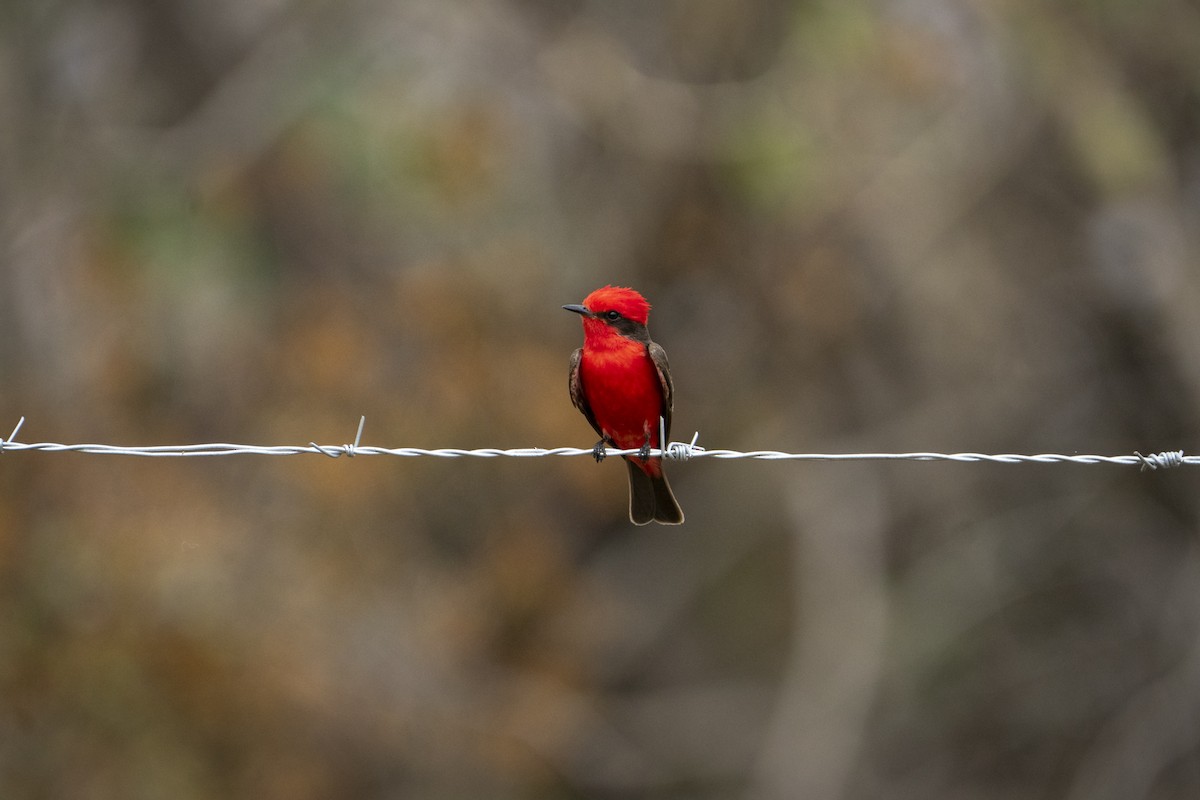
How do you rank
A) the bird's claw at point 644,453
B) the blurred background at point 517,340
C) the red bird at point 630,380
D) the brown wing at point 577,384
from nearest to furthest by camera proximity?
the bird's claw at point 644,453 → the red bird at point 630,380 → the brown wing at point 577,384 → the blurred background at point 517,340

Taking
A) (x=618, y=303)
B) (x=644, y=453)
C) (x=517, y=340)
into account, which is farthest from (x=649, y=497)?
(x=517, y=340)

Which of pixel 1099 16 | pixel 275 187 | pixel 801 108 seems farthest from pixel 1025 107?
pixel 275 187

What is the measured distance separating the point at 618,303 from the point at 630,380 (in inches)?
12.4

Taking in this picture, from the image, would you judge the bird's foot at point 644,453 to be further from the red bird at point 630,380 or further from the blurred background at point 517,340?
the blurred background at point 517,340

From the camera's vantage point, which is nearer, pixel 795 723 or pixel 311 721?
pixel 311 721

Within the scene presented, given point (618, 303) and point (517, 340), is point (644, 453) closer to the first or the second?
point (618, 303)

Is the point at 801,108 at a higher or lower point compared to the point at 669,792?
higher

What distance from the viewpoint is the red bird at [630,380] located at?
558cm

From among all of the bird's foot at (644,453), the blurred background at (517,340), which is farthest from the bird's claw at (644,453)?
the blurred background at (517,340)

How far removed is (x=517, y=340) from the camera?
10266 mm

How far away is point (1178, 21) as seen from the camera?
1011 centimetres

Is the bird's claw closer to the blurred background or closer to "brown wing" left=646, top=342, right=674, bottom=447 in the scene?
"brown wing" left=646, top=342, right=674, bottom=447

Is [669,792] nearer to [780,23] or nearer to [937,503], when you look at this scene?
[937,503]

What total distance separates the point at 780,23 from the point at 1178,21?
2.83 meters
